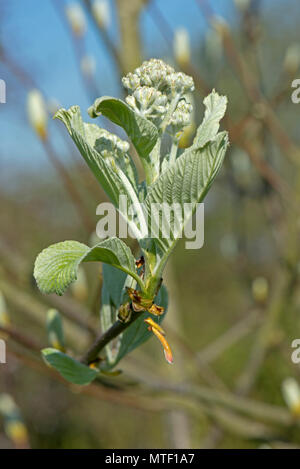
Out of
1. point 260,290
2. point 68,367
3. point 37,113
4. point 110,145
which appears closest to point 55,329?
point 68,367

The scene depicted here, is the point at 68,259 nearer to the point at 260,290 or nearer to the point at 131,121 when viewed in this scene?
the point at 131,121

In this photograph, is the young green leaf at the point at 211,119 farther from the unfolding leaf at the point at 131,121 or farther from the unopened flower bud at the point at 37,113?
the unopened flower bud at the point at 37,113

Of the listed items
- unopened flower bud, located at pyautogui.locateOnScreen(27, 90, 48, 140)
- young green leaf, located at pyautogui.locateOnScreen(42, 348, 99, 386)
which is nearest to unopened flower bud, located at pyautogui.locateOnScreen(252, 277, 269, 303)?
unopened flower bud, located at pyautogui.locateOnScreen(27, 90, 48, 140)

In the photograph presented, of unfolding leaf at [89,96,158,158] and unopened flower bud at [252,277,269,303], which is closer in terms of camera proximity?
unfolding leaf at [89,96,158,158]

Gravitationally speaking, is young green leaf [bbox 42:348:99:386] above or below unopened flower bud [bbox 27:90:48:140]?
below

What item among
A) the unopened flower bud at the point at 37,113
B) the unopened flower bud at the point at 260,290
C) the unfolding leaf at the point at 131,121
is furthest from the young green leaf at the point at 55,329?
the unopened flower bud at the point at 260,290

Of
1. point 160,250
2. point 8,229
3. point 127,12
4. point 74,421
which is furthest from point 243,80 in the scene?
point 74,421

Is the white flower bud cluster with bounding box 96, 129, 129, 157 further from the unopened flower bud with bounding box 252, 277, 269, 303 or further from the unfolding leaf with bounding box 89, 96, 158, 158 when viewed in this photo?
the unopened flower bud with bounding box 252, 277, 269, 303
